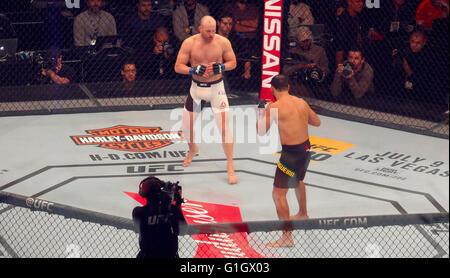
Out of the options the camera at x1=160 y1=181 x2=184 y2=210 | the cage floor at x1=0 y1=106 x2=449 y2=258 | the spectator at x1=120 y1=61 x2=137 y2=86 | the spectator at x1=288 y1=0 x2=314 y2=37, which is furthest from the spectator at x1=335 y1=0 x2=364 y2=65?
the camera at x1=160 y1=181 x2=184 y2=210

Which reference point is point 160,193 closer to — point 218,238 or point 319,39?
point 218,238

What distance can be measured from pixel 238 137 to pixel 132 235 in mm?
2483

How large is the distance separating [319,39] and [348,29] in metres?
0.37

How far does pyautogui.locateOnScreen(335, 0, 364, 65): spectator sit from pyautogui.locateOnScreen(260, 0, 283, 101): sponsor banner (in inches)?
36.5

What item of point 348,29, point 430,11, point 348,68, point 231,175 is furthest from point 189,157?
point 430,11

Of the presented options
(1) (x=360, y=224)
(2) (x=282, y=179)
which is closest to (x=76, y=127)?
(2) (x=282, y=179)

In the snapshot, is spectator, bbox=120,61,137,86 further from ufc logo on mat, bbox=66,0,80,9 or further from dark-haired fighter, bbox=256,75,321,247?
dark-haired fighter, bbox=256,75,321,247

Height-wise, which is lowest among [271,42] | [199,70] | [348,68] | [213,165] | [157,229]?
[213,165]

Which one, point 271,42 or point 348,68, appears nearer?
point 271,42

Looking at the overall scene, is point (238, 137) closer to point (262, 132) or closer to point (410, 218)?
point (262, 132)

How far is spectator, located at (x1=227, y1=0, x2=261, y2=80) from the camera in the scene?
8398mm

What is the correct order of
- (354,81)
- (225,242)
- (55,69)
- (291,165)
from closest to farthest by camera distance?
(291,165) → (225,242) → (354,81) → (55,69)

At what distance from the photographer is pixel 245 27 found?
844 cm

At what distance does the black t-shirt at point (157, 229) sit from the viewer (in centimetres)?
318
